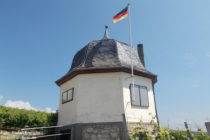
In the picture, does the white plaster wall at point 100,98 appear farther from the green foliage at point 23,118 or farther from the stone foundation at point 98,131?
the green foliage at point 23,118

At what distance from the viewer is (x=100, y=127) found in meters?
8.97

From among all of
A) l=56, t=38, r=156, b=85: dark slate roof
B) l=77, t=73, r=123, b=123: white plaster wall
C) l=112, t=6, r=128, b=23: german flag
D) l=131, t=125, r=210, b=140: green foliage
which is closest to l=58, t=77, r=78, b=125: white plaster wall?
l=77, t=73, r=123, b=123: white plaster wall

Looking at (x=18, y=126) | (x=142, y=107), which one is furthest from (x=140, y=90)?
(x=18, y=126)

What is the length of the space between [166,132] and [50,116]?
857cm

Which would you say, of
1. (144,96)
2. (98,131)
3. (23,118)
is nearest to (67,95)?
(23,118)

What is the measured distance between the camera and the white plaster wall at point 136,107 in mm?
9461

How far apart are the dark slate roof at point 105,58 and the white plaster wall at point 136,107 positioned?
548mm

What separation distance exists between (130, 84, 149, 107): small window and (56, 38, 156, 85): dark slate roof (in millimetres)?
1071

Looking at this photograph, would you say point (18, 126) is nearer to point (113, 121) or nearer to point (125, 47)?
point (113, 121)

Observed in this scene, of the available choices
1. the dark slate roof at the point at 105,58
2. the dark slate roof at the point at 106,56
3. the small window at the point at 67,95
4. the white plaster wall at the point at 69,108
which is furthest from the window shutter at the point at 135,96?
the small window at the point at 67,95

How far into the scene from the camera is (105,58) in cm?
1112

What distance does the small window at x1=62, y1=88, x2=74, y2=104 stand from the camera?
34.3 ft

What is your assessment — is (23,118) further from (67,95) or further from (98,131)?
(98,131)

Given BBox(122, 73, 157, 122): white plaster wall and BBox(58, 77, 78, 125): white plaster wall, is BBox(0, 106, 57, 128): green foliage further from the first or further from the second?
BBox(122, 73, 157, 122): white plaster wall
